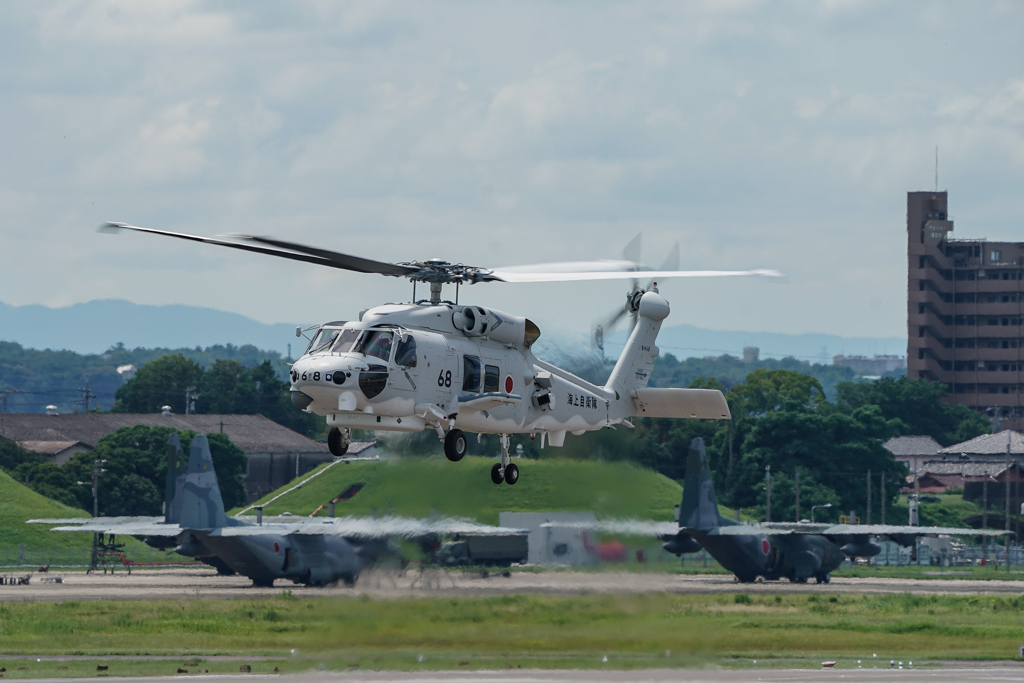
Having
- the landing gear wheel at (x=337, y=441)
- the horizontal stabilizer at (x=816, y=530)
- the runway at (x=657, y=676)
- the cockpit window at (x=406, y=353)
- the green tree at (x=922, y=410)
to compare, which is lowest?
the runway at (x=657, y=676)

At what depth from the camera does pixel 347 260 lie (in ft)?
97.0

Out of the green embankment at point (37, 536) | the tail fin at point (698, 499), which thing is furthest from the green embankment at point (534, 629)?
the green embankment at point (37, 536)

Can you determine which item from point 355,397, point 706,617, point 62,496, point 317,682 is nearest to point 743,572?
point 706,617

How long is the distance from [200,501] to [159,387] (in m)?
111

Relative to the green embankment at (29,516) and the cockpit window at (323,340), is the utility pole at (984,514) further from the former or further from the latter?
the cockpit window at (323,340)

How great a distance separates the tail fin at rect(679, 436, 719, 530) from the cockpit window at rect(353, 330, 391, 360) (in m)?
53.1

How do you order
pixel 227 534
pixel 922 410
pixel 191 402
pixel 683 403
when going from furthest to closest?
pixel 922 410, pixel 191 402, pixel 227 534, pixel 683 403

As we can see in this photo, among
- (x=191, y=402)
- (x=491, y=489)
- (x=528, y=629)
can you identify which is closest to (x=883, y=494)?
(x=528, y=629)

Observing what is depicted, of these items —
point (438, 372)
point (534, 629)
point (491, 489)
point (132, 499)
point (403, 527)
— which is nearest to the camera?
point (438, 372)

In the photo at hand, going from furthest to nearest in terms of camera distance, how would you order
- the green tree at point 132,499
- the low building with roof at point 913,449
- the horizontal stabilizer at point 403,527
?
the low building with roof at point 913,449, the green tree at point 132,499, the horizontal stabilizer at point 403,527

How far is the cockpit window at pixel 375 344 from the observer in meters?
29.0

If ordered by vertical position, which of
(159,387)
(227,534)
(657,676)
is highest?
(159,387)

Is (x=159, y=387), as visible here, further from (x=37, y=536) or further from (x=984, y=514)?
(x=984, y=514)

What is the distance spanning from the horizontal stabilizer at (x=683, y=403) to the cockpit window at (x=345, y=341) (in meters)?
11.5
